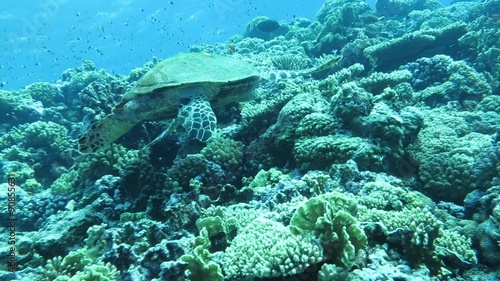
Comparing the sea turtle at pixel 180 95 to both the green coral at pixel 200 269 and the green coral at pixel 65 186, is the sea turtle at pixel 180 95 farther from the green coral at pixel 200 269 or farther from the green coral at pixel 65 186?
the green coral at pixel 200 269

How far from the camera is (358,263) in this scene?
2.10 meters

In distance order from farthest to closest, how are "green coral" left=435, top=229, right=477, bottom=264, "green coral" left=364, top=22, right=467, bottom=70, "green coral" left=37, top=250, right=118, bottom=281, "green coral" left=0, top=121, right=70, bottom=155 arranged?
1. "green coral" left=364, top=22, right=467, bottom=70
2. "green coral" left=0, top=121, right=70, bottom=155
3. "green coral" left=37, top=250, right=118, bottom=281
4. "green coral" left=435, top=229, right=477, bottom=264

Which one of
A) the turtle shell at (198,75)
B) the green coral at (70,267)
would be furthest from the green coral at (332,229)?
the turtle shell at (198,75)

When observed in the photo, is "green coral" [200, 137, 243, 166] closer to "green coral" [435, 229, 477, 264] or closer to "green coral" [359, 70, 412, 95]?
"green coral" [435, 229, 477, 264]

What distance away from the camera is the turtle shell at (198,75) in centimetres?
458

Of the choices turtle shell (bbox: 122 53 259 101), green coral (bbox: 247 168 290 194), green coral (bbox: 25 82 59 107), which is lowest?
green coral (bbox: 247 168 290 194)

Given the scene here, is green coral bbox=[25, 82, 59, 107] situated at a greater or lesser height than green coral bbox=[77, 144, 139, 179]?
greater

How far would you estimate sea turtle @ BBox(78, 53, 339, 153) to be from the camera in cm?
449

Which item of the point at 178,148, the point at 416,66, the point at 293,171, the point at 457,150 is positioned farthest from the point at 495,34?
the point at 178,148

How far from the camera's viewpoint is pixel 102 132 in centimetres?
510

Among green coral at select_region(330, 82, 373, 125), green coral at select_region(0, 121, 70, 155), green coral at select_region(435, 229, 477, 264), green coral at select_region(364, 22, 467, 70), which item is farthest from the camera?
green coral at select_region(364, 22, 467, 70)

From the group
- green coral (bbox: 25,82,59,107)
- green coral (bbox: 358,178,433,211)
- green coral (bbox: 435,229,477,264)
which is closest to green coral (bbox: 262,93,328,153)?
green coral (bbox: 358,178,433,211)

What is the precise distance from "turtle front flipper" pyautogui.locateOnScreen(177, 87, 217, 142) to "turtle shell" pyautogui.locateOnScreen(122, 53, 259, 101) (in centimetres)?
17

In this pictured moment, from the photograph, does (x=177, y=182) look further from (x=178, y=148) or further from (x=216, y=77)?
(x=216, y=77)
